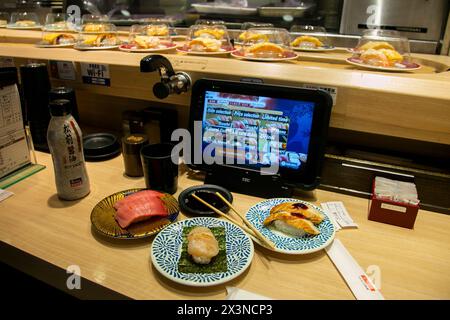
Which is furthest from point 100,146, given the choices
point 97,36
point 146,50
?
point 97,36

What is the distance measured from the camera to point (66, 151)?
98 cm

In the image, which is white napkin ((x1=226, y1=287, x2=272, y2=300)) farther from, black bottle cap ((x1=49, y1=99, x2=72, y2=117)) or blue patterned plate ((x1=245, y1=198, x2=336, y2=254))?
black bottle cap ((x1=49, y1=99, x2=72, y2=117))

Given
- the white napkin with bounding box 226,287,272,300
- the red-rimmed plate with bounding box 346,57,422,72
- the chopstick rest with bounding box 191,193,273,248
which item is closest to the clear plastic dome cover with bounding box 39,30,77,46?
the chopstick rest with bounding box 191,193,273,248

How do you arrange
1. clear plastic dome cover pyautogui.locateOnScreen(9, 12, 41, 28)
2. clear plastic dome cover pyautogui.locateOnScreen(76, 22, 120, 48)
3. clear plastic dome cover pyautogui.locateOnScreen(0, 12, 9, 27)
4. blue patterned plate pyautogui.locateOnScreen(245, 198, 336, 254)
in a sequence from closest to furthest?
blue patterned plate pyautogui.locateOnScreen(245, 198, 336, 254) → clear plastic dome cover pyautogui.locateOnScreen(76, 22, 120, 48) → clear plastic dome cover pyautogui.locateOnScreen(9, 12, 41, 28) → clear plastic dome cover pyautogui.locateOnScreen(0, 12, 9, 27)

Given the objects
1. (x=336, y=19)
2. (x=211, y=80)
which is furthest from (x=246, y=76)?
(x=336, y=19)

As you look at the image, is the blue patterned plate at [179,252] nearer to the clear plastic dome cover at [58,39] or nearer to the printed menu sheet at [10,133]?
the printed menu sheet at [10,133]

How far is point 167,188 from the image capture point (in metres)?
1.08

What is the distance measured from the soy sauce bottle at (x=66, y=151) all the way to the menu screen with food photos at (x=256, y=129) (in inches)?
14.9

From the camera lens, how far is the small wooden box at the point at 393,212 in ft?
2.97

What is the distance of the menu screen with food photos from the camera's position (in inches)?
39.2

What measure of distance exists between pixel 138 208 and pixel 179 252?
0.18m

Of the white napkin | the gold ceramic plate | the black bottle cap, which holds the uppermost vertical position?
the black bottle cap

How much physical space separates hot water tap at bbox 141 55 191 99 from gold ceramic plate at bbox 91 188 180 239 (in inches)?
12.4

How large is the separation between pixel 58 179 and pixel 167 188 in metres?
0.32
